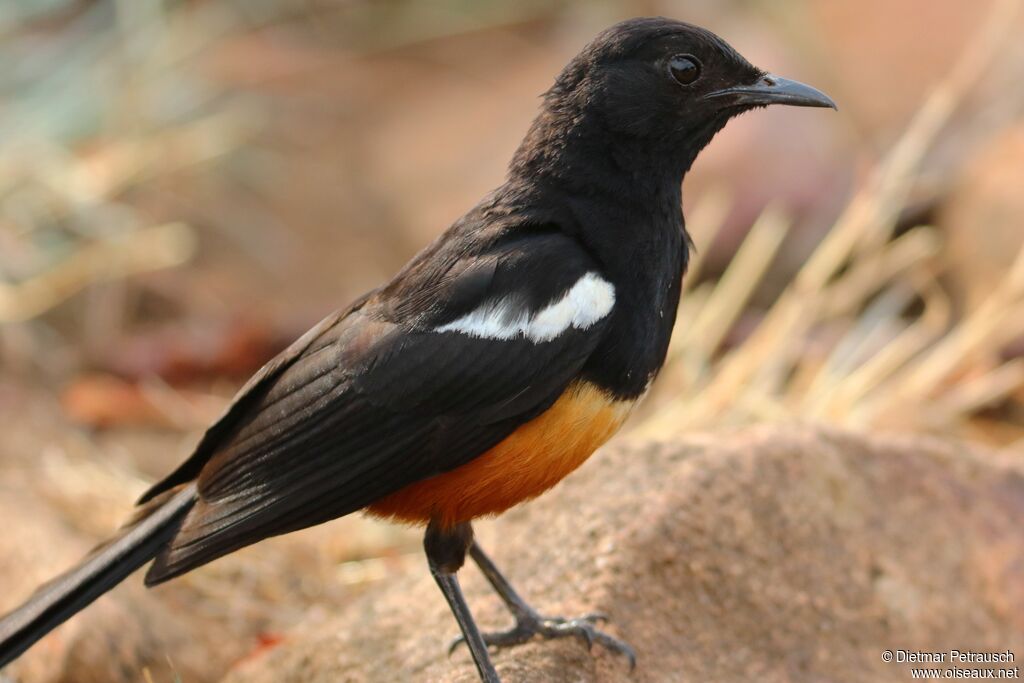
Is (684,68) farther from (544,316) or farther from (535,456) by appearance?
(535,456)

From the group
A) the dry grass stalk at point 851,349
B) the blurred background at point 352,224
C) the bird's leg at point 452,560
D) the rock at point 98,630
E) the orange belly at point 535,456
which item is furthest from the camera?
the dry grass stalk at point 851,349

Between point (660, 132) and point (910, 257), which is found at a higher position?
point (660, 132)

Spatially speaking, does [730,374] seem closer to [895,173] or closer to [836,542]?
[895,173]

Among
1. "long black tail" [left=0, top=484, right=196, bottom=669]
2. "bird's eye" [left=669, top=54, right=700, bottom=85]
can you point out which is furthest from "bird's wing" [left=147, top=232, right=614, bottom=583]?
"bird's eye" [left=669, top=54, right=700, bottom=85]

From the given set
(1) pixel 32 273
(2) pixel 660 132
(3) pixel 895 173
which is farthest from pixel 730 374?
(1) pixel 32 273

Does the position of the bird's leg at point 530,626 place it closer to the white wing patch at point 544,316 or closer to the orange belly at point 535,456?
the orange belly at point 535,456

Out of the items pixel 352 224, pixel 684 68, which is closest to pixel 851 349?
pixel 684 68

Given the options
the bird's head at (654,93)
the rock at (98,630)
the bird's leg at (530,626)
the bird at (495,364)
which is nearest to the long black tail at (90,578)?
the bird at (495,364)

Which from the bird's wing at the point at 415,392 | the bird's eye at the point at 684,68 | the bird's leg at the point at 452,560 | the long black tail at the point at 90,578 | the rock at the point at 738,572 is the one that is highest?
the bird's eye at the point at 684,68
